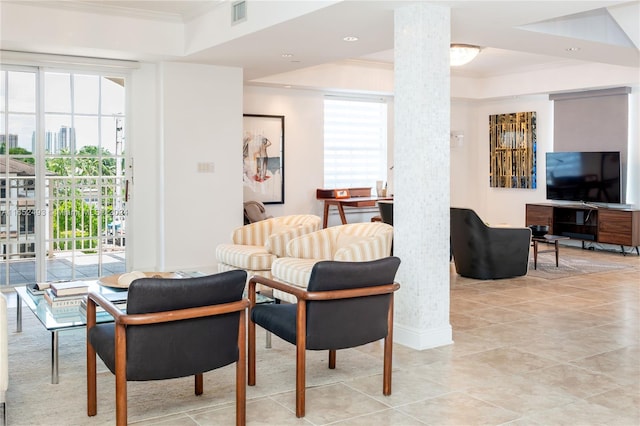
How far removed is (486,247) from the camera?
7.25 m

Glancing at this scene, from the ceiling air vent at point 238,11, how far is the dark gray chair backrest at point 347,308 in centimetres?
320

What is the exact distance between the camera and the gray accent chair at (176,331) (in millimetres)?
2840

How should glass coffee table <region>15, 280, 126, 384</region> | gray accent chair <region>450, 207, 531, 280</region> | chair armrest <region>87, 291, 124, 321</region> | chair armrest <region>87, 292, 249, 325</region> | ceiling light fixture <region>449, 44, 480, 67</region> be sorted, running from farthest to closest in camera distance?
ceiling light fixture <region>449, 44, 480, 67</region>
gray accent chair <region>450, 207, 531, 280</region>
glass coffee table <region>15, 280, 126, 384</region>
chair armrest <region>87, 291, 124, 321</region>
chair armrest <region>87, 292, 249, 325</region>

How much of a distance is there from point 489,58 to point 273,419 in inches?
287

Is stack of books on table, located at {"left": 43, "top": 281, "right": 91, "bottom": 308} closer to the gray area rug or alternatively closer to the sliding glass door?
the sliding glass door

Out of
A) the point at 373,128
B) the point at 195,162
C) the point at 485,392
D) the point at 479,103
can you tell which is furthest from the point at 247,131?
the point at 485,392

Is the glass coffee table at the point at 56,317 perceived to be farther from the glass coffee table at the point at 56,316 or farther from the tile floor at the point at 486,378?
the tile floor at the point at 486,378

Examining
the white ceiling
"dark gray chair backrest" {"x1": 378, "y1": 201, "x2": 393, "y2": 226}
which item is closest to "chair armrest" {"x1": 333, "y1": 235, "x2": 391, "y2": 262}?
the white ceiling

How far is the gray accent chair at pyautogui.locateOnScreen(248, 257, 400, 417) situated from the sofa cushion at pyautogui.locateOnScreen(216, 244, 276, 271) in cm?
211

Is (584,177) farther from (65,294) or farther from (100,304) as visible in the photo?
(100,304)

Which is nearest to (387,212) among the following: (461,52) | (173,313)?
(461,52)

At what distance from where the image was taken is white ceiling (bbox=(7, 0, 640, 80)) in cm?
484

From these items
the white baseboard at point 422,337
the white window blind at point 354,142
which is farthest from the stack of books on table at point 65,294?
the white window blind at point 354,142

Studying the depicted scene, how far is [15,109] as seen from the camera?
673cm
